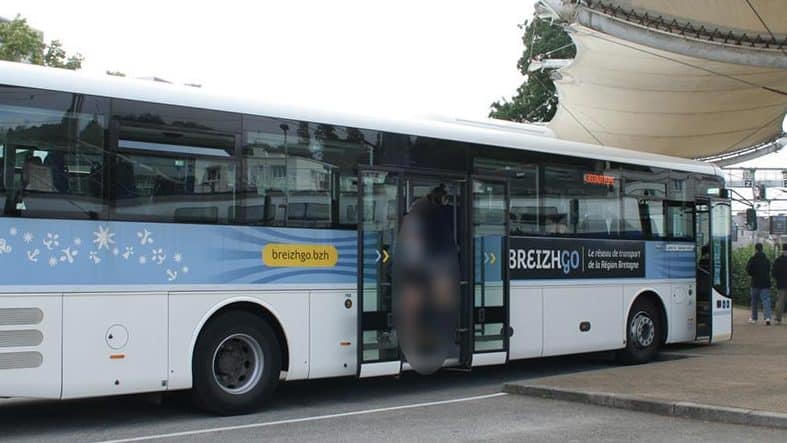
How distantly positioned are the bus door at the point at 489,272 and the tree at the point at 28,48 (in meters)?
28.8

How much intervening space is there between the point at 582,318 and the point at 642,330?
165 centimetres

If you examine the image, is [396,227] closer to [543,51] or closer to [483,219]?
[483,219]

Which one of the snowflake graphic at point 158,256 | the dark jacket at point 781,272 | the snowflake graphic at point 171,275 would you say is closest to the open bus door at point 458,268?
the snowflake graphic at point 171,275

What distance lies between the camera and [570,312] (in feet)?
42.8

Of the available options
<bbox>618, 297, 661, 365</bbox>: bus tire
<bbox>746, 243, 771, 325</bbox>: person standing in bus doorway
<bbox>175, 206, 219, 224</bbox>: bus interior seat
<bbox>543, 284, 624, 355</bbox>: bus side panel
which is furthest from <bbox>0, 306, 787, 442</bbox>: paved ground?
<bbox>746, 243, 771, 325</bbox>: person standing in bus doorway

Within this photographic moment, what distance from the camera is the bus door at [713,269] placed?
15.5 meters

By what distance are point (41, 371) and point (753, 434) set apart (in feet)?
21.9

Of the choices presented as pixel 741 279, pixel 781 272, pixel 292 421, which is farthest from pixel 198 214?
pixel 741 279

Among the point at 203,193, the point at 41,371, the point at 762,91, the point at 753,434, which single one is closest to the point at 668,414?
the point at 753,434

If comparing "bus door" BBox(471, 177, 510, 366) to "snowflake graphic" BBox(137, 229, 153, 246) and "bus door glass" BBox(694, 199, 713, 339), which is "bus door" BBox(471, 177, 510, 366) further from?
"bus door glass" BBox(694, 199, 713, 339)

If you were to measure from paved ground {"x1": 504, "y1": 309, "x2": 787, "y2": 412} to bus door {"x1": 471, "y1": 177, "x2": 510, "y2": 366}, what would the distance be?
726 mm

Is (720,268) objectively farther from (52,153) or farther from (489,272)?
(52,153)

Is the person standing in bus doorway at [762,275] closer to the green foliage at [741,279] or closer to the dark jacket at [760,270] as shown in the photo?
the dark jacket at [760,270]

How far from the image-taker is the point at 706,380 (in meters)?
11.1
